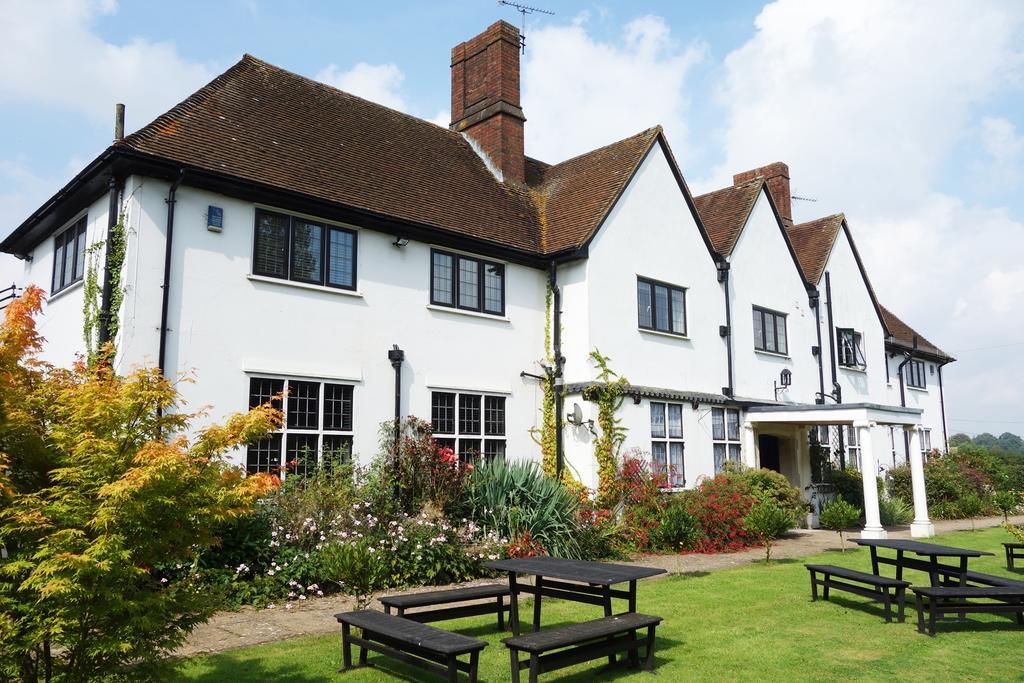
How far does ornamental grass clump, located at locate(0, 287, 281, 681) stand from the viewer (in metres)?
4.63

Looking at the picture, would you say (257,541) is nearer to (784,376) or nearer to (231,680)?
(231,680)

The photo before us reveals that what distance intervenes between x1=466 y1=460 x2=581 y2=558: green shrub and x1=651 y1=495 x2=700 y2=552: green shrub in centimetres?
201

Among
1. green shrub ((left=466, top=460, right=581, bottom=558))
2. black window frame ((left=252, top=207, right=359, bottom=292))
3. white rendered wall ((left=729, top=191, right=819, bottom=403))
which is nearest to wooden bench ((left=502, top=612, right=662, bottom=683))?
green shrub ((left=466, top=460, right=581, bottom=558))

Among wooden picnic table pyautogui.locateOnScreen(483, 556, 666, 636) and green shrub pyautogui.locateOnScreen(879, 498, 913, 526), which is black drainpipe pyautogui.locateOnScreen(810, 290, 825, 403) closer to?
green shrub pyautogui.locateOnScreen(879, 498, 913, 526)

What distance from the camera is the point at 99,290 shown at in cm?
1167

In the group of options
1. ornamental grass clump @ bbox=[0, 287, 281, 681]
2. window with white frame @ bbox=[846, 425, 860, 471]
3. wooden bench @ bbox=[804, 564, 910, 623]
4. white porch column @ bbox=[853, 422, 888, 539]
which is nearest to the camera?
ornamental grass clump @ bbox=[0, 287, 281, 681]

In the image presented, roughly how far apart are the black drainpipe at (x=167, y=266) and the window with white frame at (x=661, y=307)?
10.1m

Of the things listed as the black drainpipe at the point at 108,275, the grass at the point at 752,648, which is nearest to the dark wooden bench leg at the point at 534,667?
the grass at the point at 752,648

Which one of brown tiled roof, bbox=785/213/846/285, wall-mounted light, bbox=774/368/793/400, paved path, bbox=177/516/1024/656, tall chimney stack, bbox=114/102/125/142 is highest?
brown tiled roof, bbox=785/213/846/285

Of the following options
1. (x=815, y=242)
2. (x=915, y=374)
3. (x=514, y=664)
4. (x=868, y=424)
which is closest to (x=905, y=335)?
(x=915, y=374)

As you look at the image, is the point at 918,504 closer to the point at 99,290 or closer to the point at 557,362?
the point at 557,362

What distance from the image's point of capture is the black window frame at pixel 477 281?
1523 centimetres

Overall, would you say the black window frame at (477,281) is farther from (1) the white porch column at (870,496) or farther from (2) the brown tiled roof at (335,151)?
(1) the white porch column at (870,496)

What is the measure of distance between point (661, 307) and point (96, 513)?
596 inches
